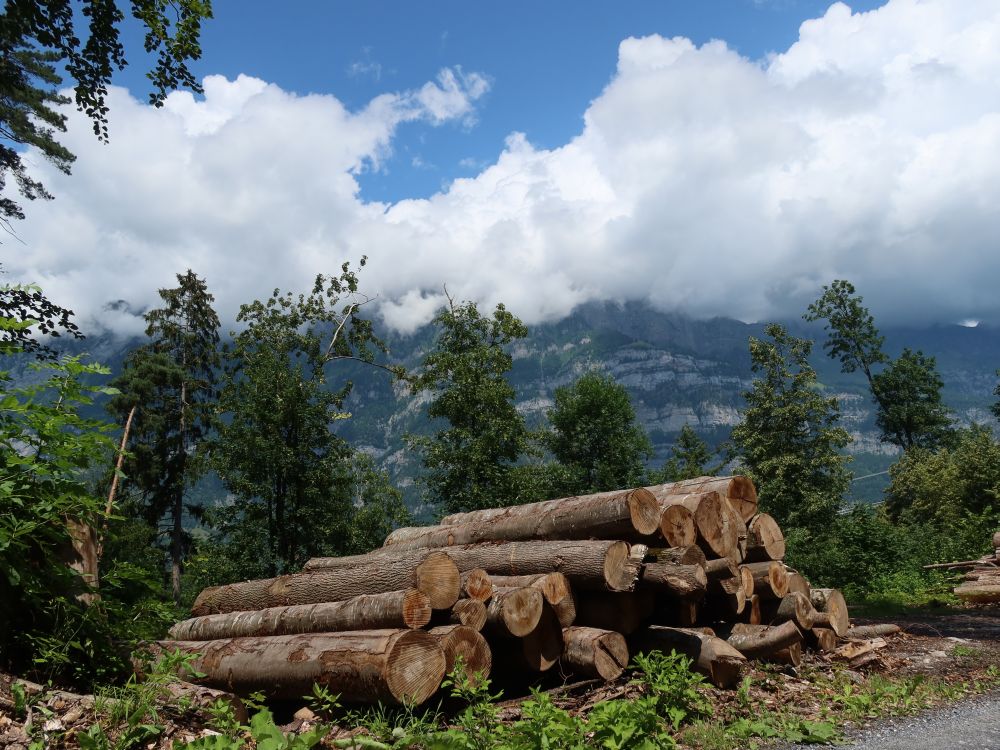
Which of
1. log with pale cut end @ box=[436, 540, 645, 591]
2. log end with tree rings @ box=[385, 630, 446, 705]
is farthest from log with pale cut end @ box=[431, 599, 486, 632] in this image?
log with pale cut end @ box=[436, 540, 645, 591]

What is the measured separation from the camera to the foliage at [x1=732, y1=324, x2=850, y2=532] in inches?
1252

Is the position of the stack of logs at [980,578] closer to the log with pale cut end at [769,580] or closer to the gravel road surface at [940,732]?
the log with pale cut end at [769,580]

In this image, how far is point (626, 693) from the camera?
6578 millimetres

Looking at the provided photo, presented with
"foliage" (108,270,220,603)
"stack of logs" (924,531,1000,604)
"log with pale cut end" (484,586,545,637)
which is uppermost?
"foliage" (108,270,220,603)

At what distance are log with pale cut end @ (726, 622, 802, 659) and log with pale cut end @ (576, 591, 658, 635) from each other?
1.21 metres

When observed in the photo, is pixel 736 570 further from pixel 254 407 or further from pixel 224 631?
pixel 254 407

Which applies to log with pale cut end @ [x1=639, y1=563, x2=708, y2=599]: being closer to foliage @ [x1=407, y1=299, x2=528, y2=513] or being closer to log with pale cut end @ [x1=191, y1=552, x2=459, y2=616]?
log with pale cut end @ [x1=191, y1=552, x2=459, y2=616]

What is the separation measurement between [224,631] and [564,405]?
24.7m

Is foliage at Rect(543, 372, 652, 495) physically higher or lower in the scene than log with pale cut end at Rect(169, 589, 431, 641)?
higher

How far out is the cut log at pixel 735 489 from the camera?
9531 mm

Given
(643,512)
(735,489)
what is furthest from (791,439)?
(643,512)

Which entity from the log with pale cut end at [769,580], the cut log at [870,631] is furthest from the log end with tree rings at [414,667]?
the cut log at [870,631]

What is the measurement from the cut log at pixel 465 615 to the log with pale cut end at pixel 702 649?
6.85ft

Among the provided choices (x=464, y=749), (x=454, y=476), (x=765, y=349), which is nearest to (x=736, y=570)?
(x=464, y=749)
